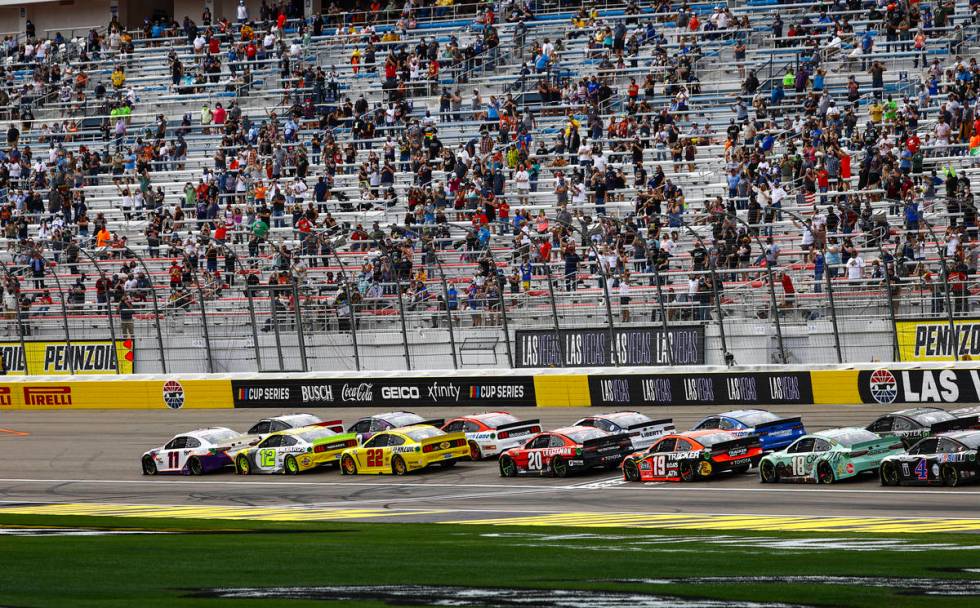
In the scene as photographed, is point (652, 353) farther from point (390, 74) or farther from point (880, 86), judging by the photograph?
point (390, 74)

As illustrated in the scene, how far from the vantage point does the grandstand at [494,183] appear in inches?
1284

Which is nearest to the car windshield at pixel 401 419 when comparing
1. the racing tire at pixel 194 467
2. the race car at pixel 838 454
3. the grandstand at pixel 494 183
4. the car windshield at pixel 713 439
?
the grandstand at pixel 494 183

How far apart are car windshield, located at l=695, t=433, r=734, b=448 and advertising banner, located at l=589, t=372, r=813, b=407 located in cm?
543

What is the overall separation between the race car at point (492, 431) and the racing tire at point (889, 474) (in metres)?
8.25

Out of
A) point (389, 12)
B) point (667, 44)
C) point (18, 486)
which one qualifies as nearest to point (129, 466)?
point (18, 486)

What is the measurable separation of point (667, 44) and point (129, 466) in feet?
72.3

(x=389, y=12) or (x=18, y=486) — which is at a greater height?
(x=389, y=12)

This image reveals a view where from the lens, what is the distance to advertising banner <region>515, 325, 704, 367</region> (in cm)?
3231

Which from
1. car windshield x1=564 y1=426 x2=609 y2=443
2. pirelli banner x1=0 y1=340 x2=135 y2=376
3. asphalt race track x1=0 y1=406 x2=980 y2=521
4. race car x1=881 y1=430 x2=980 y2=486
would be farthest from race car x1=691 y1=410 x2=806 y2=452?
pirelli banner x1=0 y1=340 x2=135 y2=376

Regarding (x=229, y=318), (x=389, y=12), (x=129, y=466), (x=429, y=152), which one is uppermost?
(x=389, y=12)

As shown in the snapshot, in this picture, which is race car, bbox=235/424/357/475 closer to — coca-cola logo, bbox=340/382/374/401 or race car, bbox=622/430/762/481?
coca-cola logo, bbox=340/382/374/401

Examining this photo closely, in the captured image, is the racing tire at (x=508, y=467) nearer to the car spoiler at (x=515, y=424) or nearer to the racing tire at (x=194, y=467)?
the car spoiler at (x=515, y=424)

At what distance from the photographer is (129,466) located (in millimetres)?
33719

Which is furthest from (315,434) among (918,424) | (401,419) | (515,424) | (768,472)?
(918,424)
